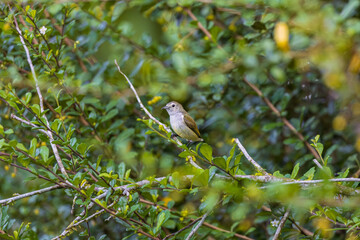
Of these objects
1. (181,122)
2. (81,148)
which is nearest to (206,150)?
(81,148)

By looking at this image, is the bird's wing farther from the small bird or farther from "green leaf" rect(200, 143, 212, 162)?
"green leaf" rect(200, 143, 212, 162)

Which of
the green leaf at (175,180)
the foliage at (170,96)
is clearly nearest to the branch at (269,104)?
the foliage at (170,96)

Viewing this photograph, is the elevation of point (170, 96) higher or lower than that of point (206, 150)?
lower

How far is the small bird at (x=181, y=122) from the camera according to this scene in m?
4.41

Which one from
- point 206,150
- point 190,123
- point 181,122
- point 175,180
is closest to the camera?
point 206,150

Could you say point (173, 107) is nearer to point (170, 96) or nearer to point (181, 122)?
point (181, 122)

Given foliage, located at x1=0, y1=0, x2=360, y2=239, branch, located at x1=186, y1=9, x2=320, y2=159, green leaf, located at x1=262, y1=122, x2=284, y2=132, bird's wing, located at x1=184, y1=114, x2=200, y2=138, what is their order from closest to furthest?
foliage, located at x1=0, y1=0, x2=360, y2=239
branch, located at x1=186, y1=9, x2=320, y2=159
green leaf, located at x1=262, y1=122, x2=284, y2=132
bird's wing, located at x1=184, y1=114, x2=200, y2=138

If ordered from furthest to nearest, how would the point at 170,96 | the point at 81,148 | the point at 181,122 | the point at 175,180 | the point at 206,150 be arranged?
the point at 181,122, the point at 170,96, the point at 81,148, the point at 175,180, the point at 206,150

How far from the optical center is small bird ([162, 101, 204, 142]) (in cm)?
441

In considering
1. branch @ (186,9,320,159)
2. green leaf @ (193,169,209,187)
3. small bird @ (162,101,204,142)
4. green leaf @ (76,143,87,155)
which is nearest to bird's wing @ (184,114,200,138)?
small bird @ (162,101,204,142)

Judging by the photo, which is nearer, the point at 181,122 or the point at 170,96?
the point at 170,96

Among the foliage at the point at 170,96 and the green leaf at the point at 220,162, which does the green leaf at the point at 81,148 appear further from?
the green leaf at the point at 220,162

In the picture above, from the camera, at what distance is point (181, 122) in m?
4.52

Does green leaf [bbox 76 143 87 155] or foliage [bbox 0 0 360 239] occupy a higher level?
green leaf [bbox 76 143 87 155]
